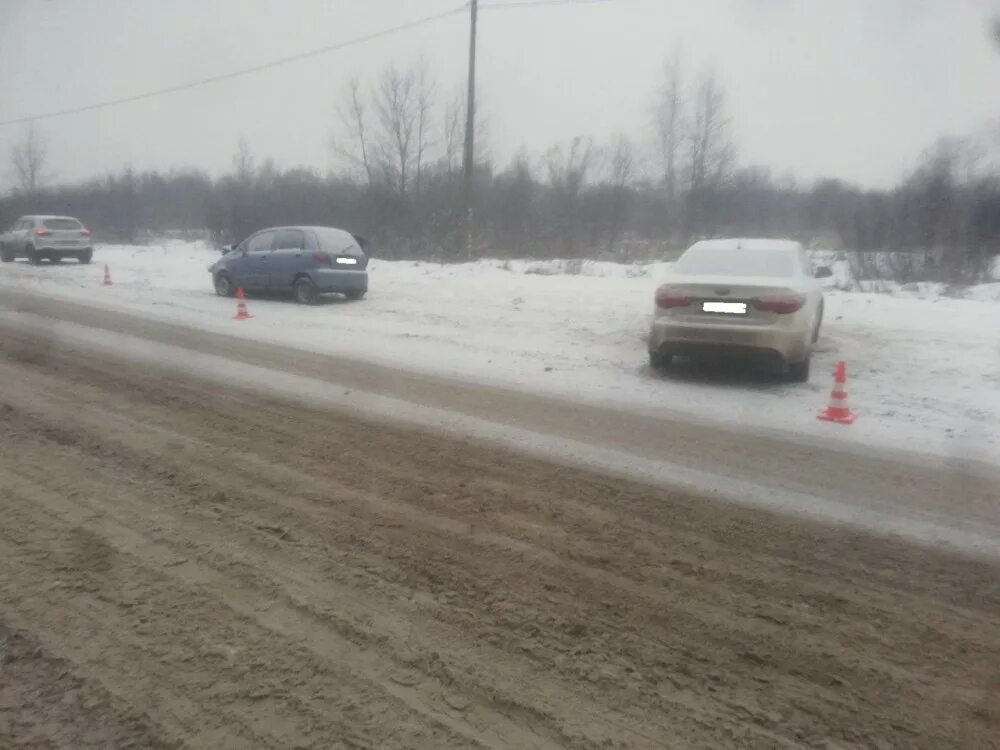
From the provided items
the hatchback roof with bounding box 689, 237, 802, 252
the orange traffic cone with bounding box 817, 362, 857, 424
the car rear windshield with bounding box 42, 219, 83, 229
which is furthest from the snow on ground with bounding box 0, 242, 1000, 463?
the car rear windshield with bounding box 42, 219, 83, 229

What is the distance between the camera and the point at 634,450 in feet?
23.0

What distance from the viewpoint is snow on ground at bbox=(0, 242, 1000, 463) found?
8602 millimetres

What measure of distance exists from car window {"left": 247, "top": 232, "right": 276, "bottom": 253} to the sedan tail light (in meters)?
12.0

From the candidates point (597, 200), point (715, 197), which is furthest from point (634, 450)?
point (597, 200)

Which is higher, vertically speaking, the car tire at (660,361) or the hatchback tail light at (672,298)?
the hatchback tail light at (672,298)

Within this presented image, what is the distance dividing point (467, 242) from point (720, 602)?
22.8 meters

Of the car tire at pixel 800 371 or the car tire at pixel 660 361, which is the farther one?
the car tire at pixel 660 361

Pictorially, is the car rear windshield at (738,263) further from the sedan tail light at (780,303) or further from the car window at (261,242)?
the car window at (261,242)

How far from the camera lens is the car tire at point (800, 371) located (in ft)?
32.4

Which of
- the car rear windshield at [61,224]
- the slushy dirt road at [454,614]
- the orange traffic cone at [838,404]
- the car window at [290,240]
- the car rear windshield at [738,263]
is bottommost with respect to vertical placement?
the slushy dirt road at [454,614]

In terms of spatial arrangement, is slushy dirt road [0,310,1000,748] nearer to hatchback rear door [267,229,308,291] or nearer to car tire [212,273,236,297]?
hatchback rear door [267,229,308,291]

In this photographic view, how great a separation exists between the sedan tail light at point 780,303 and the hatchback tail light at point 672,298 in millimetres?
792

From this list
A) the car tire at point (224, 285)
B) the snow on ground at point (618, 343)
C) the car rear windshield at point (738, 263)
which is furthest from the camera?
the car tire at point (224, 285)

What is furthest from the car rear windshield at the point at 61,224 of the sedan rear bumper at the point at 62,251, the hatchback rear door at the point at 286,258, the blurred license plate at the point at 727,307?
the blurred license plate at the point at 727,307
